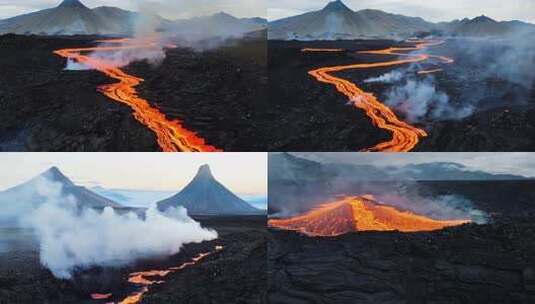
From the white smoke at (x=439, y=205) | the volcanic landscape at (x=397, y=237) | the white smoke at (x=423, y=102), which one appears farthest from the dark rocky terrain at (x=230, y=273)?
the white smoke at (x=423, y=102)

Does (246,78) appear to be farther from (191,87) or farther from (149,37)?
(149,37)

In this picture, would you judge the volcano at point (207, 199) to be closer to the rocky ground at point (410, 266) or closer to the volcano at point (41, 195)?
the rocky ground at point (410, 266)

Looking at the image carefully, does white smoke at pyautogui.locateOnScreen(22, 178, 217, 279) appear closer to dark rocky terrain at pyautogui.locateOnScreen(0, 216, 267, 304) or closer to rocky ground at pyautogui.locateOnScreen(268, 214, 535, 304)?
dark rocky terrain at pyautogui.locateOnScreen(0, 216, 267, 304)

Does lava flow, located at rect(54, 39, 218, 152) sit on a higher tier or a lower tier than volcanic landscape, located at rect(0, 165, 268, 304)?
higher

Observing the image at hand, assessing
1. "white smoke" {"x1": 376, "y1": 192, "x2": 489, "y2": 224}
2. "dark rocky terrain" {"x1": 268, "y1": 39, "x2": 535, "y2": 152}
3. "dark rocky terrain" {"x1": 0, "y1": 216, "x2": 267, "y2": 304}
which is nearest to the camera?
"dark rocky terrain" {"x1": 0, "y1": 216, "x2": 267, "y2": 304}

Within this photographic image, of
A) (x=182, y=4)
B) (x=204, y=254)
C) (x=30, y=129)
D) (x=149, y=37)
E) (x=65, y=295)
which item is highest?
(x=182, y=4)

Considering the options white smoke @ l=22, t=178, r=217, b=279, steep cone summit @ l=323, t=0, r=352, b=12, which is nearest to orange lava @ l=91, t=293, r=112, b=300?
white smoke @ l=22, t=178, r=217, b=279

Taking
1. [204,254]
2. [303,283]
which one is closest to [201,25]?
[204,254]
